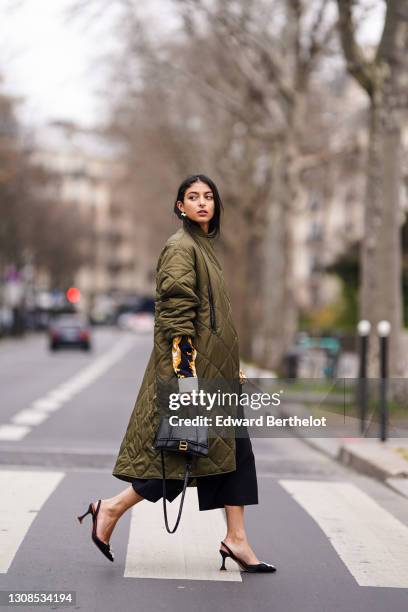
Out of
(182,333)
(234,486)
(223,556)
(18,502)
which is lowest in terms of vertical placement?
(18,502)

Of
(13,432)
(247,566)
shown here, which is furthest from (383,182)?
(247,566)

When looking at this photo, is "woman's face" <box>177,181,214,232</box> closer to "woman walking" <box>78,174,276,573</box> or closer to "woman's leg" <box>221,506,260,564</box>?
"woman walking" <box>78,174,276,573</box>

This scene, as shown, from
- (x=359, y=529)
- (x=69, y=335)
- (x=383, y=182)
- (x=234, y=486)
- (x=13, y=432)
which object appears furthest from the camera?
(x=69, y=335)

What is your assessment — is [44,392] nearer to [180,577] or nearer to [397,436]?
[397,436]

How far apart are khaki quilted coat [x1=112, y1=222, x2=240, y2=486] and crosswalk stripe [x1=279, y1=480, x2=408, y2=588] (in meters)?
1.06

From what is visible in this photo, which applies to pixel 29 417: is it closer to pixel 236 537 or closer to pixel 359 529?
pixel 359 529

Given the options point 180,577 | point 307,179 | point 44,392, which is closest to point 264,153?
point 307,179

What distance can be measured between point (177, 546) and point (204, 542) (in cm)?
23

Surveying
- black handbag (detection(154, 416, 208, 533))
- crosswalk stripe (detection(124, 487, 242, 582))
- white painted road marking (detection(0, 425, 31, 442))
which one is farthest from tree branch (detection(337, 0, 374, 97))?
black handbag (detection(154, 416, 208, 533))

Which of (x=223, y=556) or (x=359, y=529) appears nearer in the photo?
(x=223, y=556)

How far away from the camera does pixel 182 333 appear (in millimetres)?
6039

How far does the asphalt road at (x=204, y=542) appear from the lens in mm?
5992

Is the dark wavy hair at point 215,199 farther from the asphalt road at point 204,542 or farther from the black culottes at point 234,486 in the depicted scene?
the asphalt road at point 204,542

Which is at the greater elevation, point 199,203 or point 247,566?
point 199,203
